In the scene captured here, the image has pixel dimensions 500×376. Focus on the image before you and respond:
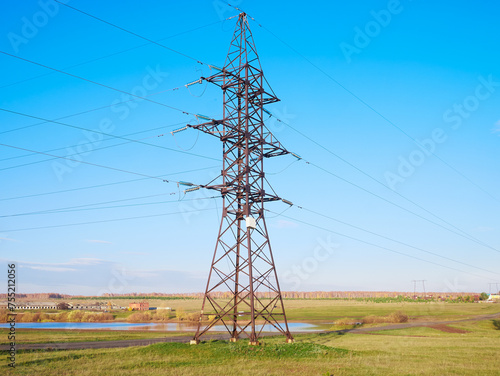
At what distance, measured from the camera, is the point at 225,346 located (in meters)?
26.2

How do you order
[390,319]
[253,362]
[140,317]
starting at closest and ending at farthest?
[253,362] < [390,319] < [140,317]

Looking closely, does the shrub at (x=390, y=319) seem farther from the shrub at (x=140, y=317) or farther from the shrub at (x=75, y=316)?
the shrub at (x=75, y=316)

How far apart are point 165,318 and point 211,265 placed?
253 ft

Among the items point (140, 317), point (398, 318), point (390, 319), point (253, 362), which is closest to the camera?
point (253, 362)

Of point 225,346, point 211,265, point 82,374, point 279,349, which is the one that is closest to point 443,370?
Result: point 279,349

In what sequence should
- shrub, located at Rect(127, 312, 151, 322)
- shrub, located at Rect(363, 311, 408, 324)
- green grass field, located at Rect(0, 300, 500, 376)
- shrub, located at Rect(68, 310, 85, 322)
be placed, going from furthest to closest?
shrub, located at Rect(127, 312, 151, 322) → shrub, located at Rect(68, 310, 85, 322) → shrub, located at Rect(363, 311, 408, 324) → green grass field, located at Rect(0, 300, 500, 376)

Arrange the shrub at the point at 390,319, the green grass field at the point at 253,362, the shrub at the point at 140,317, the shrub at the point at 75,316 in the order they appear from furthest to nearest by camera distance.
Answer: the shrub at the point at 140,317 < the shrub at the point at 75,316 < the shrub at the point at 390,319 < the green grass field at the point at 253,362

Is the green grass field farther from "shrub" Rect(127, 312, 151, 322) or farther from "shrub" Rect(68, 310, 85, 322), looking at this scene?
"shrub" Rect(68, 310, 85, 322)

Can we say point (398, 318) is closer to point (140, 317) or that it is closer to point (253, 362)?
point (140, 317)

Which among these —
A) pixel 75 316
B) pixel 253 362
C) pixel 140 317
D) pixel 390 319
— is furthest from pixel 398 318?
pixel 75 316

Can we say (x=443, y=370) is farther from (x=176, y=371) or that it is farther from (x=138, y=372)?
(x=138, y=372)

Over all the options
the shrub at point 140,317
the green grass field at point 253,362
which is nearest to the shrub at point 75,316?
the shrub at point 140,317

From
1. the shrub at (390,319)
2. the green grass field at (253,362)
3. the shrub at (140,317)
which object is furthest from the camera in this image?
the shrub at (140,317)

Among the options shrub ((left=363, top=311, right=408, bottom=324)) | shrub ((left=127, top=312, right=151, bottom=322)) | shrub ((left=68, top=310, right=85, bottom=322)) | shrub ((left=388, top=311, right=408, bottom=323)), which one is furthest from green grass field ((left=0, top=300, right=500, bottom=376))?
shrub ((left=68, top=310, right=85, bottom=322))
